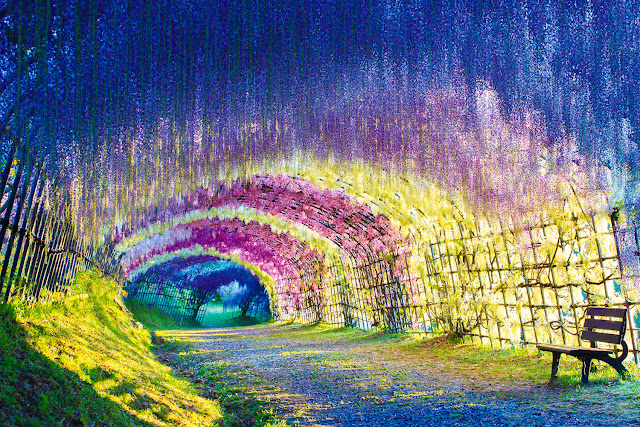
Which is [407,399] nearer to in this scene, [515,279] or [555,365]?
[555,365]

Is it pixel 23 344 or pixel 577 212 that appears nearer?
pixel 23 344

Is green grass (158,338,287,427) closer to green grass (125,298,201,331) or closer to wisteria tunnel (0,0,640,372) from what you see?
wisteria tunnel (0,0,640,372)

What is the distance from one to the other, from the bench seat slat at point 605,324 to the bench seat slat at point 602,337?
6 centimetres

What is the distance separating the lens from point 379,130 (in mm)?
6719

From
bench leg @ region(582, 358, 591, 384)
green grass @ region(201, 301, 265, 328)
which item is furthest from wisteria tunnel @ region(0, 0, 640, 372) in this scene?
green grass @ region(201, 301, 265, 328)

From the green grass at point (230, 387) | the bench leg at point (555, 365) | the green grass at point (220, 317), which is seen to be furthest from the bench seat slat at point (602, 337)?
the green grass at point (220, 317)

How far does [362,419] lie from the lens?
13.2 ft

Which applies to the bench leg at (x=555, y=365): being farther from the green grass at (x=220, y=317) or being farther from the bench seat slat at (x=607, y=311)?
the green grass at (x=220, y=317)

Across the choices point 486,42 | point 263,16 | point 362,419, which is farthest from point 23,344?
point 486,42

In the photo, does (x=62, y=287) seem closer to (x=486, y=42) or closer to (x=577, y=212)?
(x=486, y=42)

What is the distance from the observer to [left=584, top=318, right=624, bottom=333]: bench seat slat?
462 centimetres

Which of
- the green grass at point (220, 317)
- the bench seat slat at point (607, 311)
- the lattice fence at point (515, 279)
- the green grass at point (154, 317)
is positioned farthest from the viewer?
the green grass at point (220, 317)

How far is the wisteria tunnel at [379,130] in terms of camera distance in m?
3.82

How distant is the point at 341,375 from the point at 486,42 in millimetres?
4375
